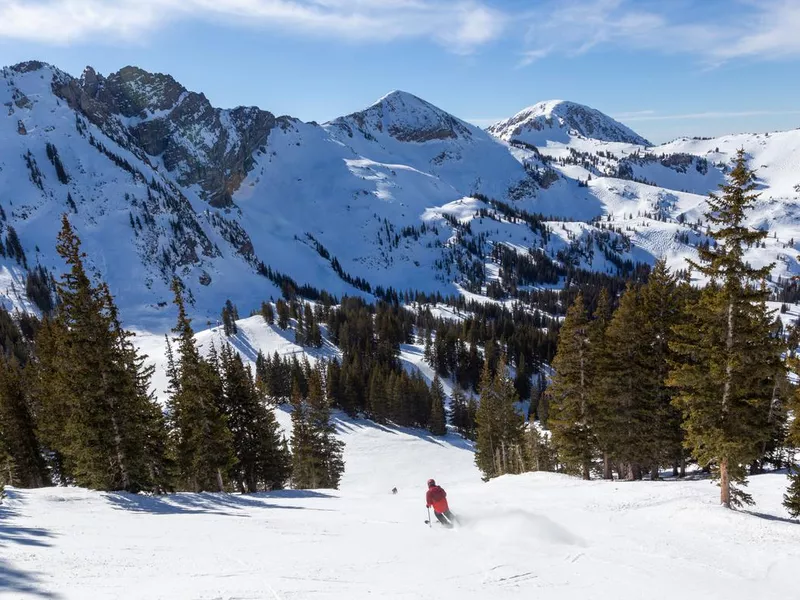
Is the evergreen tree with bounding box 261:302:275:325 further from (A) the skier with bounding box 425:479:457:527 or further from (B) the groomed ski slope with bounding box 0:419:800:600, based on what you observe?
(A) the skier with bounding box 425:479:457:527

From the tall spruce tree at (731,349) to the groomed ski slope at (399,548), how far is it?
8.94ft

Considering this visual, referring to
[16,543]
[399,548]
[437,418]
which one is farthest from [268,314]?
[399,548]

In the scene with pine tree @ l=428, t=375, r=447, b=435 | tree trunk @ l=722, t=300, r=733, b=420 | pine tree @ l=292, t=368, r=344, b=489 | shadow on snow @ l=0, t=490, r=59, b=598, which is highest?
tree trunk @ l=722, t=300, r=733, b=420

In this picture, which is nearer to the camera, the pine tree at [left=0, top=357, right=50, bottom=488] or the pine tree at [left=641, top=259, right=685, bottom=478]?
the pine tree at [left=641, top=259, right=685, bottom=478]

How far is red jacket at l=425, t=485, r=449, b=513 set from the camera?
16234 mm

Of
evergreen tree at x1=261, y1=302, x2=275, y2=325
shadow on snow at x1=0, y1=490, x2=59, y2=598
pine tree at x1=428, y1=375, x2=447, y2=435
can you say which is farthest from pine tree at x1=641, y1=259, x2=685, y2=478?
evergreen tree at x1=261, y1=302, x2=275, y2=325

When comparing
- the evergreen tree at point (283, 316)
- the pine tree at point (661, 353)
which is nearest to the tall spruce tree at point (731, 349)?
the pine tree at point (661, 353)

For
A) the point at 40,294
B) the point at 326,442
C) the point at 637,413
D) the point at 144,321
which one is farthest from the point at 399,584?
the point at 40,294

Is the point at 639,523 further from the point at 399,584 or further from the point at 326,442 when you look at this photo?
the point at 326,442

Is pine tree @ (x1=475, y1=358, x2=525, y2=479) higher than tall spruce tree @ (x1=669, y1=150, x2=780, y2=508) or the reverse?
the reverse

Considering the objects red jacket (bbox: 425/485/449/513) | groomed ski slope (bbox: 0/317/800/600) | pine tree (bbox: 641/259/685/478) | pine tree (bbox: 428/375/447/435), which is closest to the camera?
groomed ski slope (bbox: 0/317/800/600)

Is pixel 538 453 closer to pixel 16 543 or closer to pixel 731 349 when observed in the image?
pixel 731 349

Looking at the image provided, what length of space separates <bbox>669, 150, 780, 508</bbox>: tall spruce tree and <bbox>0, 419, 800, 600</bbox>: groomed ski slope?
8.94 feet

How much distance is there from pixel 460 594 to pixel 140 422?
1887cm
